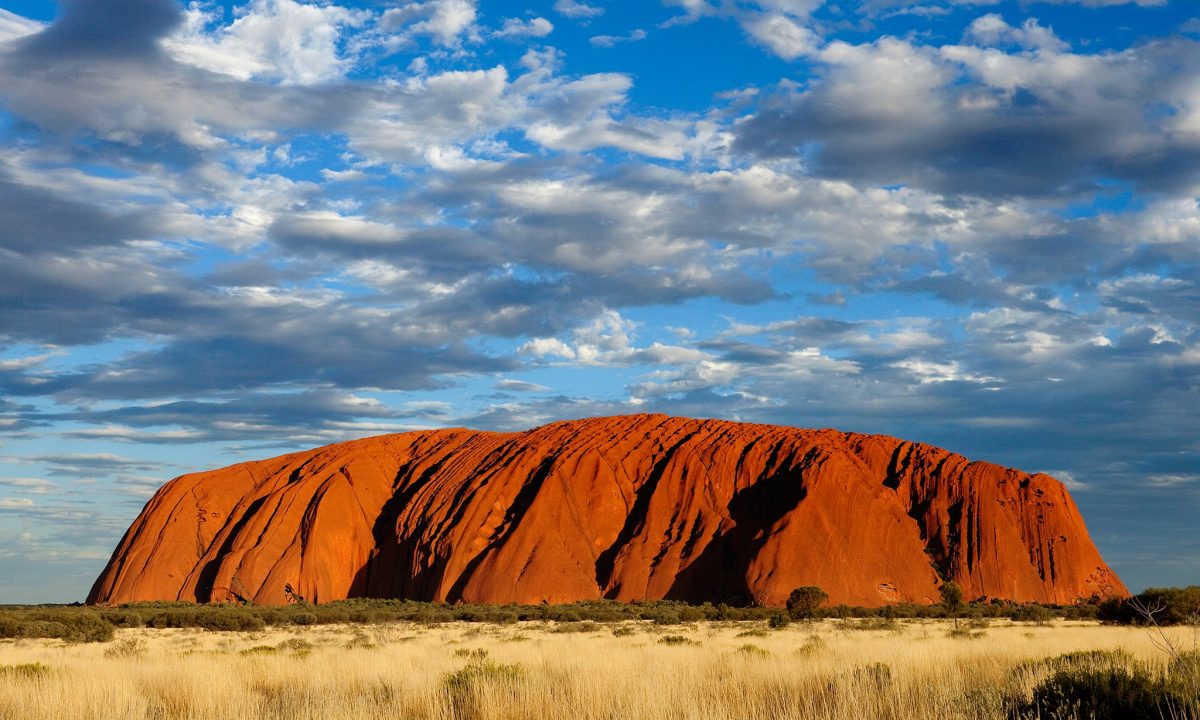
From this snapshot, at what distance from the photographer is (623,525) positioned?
269 ft

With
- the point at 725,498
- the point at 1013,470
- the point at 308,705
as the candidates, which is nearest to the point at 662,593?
the point at 725,498

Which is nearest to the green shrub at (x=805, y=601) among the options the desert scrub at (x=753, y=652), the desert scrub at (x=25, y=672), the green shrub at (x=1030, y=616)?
the green shrub at (x=1030, y=616)

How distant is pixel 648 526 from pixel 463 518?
1567 cm

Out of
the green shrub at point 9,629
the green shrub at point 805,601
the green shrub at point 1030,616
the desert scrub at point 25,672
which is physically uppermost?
the desert scrub at point 25,672

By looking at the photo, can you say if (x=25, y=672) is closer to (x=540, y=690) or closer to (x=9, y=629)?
(x=540, y=690)

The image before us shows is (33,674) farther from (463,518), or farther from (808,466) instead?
(808,466)

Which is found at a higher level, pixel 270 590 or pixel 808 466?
pixel 808 466

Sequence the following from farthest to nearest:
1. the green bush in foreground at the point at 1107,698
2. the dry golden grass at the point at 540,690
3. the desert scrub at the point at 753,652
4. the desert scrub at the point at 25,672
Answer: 1. the desert scrub at the point at 753,652
2. the desert scrub at the point at 25,672
3. the dry golden grass at the point at 540,690
4. the green bush in foreground at the point at 1107,698

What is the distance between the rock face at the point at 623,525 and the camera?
7338 centimetres

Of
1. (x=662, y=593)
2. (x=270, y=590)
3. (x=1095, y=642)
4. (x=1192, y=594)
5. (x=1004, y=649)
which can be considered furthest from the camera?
(x=270, y=590)

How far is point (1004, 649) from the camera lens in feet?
54.6

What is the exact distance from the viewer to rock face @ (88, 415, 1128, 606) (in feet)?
241

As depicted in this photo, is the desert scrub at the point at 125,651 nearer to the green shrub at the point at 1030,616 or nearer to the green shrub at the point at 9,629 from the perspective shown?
the green shrub at the point at 9,629

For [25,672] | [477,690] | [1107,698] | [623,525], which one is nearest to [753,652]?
[477,690]
